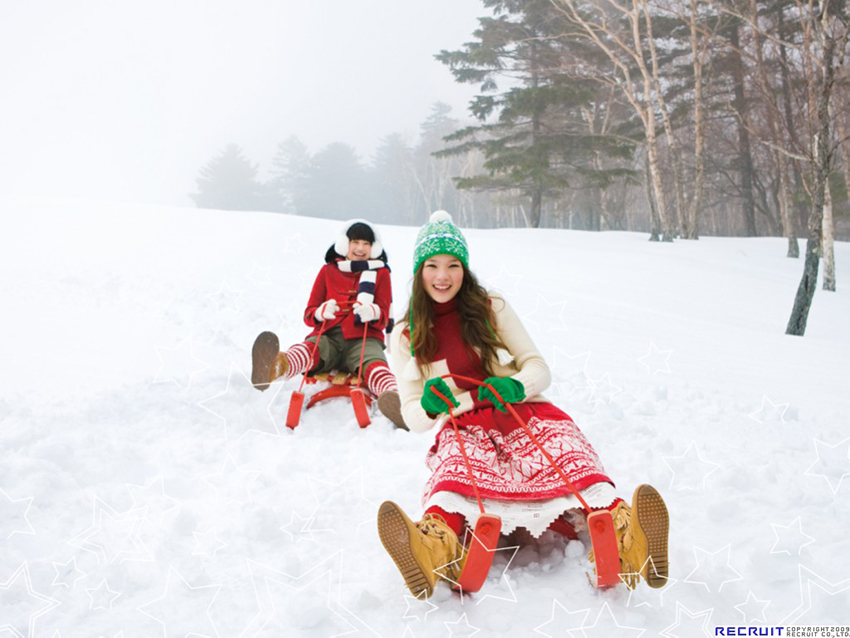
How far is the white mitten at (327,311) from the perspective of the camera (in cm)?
390

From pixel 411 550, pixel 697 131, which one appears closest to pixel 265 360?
pixel 411 550

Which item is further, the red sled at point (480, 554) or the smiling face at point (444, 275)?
the smiling face at point (444, 275)

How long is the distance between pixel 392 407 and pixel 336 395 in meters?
0.57

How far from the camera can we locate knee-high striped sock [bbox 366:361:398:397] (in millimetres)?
3551

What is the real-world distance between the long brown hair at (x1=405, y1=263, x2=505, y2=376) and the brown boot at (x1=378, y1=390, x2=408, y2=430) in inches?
40.5

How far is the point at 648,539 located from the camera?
1.56 meters

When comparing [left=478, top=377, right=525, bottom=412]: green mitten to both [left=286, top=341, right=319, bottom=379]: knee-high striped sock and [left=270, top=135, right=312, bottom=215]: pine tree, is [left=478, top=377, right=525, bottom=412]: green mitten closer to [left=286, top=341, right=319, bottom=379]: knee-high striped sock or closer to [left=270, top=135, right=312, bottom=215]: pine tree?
[left=286, top=341, right=319, bottom=379]: knee-high striped sock

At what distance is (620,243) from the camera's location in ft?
44.7

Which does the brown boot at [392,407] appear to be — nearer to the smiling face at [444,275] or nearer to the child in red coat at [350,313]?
the child in red coat at [350,313]

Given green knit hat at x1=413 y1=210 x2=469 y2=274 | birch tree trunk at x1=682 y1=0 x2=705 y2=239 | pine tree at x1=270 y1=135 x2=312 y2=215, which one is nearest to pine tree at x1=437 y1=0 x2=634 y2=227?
birch tree trunk at x1=682 y1=0 x2=705 y2=239

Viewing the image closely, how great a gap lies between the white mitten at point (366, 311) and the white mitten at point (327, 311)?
0.16 m

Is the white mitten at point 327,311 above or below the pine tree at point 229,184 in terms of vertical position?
below

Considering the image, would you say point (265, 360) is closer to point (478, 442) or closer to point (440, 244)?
point (440, 244)

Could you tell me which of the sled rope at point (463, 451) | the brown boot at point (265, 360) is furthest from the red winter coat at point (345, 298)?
the sled rope at point (463, 451)
